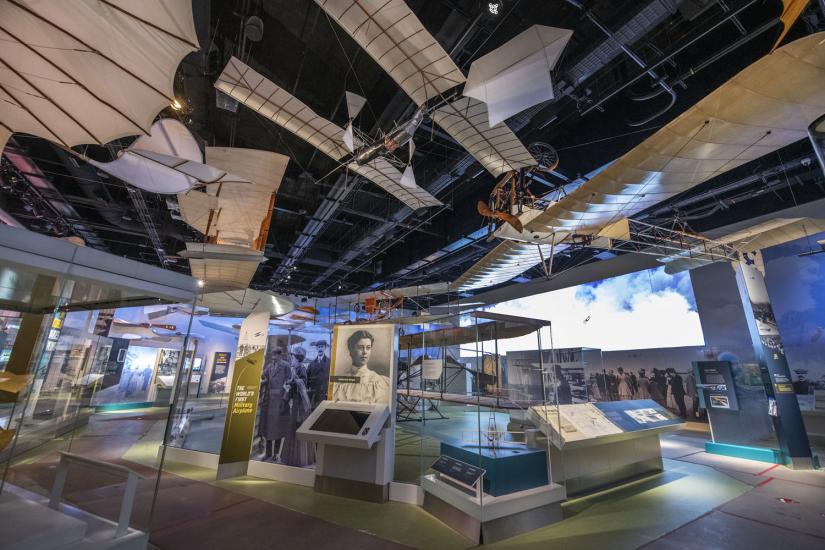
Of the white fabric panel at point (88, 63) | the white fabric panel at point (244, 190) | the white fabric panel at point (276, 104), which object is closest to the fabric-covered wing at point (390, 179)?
the white fabric panel at point (276, 104)

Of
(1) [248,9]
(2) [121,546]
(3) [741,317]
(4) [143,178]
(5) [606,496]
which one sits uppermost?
(1) [248,9]

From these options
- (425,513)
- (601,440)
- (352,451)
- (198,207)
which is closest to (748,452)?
(601,440)

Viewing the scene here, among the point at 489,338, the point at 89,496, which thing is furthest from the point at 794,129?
the point at 89,496

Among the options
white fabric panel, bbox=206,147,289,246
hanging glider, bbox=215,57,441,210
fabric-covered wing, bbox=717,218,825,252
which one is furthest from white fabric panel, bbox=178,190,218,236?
fabric-covered wing, bbox=717,218,825,252

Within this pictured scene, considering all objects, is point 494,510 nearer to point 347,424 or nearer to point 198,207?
point 347,424

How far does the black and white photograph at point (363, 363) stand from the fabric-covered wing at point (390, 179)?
Result: 8.41 ft

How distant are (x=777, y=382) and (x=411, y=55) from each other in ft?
30.6

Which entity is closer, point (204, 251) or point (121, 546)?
point (121, 546)

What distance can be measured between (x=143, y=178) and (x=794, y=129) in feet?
25.8

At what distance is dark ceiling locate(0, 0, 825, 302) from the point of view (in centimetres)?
421

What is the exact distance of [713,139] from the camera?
367cm

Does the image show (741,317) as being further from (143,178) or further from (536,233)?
(143,178)

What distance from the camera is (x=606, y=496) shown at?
4.87 metres

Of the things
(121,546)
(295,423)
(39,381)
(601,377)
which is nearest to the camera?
(121,546)
